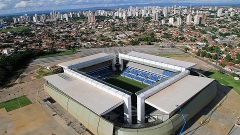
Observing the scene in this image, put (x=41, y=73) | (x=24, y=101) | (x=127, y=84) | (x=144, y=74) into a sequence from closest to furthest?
1. (x=24, y=101)
2. (x=127, y=84)
3. (x=144, y=74)
4. (x=41, y=73)

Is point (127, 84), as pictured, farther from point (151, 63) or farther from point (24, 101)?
point (24, 101)

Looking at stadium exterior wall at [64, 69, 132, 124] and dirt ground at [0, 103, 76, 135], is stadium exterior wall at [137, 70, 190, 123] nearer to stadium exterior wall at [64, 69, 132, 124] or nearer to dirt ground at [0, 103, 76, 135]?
stadium exterior wall at [64, 69, 132, 124]

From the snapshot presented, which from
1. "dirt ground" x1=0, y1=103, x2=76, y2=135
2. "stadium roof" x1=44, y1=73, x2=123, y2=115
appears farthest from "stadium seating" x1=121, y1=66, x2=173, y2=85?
"dirt ground" x1=0, y1=103, x2=76, y2=135

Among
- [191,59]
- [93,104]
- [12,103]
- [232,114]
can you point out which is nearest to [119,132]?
[93,104]

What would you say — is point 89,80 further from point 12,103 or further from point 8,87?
point 8,87

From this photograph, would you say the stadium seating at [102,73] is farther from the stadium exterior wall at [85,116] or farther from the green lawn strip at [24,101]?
the green lawn strip at [24,101]

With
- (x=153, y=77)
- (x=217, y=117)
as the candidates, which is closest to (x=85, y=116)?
(x=153, y=77)
